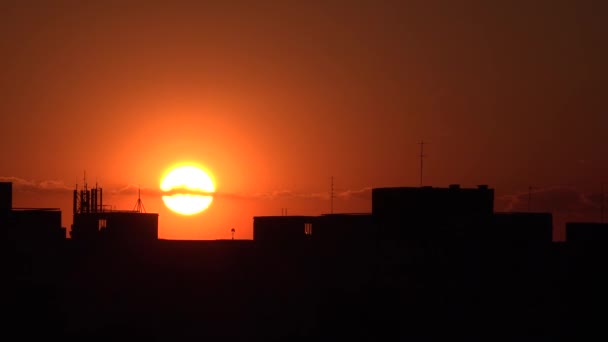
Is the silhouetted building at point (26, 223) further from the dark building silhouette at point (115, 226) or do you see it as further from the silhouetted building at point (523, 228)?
the silhouetted building at point (523, 228)

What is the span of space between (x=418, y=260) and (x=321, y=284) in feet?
20.1

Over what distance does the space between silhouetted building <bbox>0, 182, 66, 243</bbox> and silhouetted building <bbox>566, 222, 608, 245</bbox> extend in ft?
93.9

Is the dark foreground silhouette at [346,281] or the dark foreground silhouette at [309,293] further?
the dark foreground silhouette at [346,281]

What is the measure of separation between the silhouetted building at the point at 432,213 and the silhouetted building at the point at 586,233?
21.0 feet

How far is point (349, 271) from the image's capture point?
49031 mm

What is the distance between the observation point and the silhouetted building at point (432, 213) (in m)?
46.5

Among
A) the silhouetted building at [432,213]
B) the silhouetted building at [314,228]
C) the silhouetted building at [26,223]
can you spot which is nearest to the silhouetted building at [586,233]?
the silhouetted building at [432,213]

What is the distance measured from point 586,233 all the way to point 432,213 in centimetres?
1074

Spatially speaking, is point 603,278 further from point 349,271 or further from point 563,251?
point 349,271

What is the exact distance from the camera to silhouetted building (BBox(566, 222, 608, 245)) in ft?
165

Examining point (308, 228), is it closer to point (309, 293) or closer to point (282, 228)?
point (282, 228)

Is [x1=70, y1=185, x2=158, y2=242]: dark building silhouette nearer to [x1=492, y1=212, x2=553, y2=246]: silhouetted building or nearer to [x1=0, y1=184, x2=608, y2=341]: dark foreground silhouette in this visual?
[x1=0, y1=184, x2=608, y2=341]: dark foreground silhouette

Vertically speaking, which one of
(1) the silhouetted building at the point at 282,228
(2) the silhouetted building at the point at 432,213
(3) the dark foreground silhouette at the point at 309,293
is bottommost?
(3) the dark foreground silhouette at the point at 309,293

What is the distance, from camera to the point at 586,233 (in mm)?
51969
